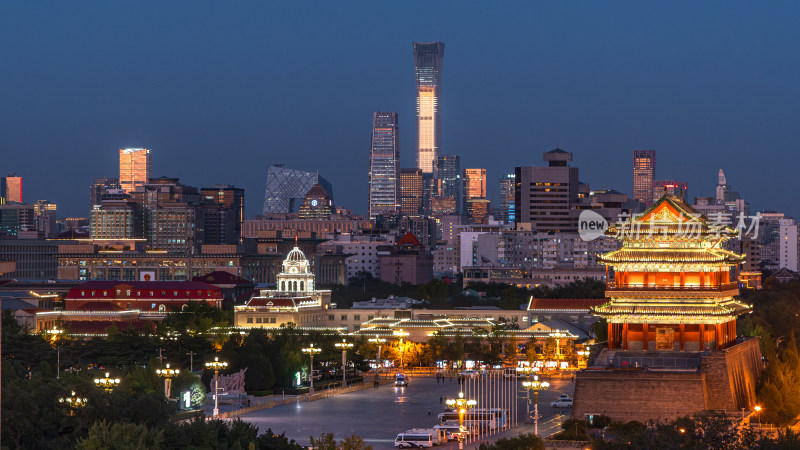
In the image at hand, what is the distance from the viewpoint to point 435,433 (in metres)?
70.9

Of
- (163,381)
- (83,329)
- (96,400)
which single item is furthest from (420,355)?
(96,400)

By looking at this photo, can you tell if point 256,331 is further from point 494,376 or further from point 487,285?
point 487,285

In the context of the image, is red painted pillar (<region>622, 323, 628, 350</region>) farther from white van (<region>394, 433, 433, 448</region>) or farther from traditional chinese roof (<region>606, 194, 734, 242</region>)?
white van (<region>394, 433, 433, 448</region>)

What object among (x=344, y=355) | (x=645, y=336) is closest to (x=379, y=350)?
(x=344, y=355)

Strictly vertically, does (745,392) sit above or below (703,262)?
below

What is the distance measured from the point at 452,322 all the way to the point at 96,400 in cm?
7809

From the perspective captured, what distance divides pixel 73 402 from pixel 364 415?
90.2ft

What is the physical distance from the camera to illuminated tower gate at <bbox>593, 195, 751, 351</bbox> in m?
77.5

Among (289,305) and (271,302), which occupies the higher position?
(271,302)

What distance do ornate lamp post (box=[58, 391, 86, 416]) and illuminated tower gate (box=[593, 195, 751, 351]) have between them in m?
30.5

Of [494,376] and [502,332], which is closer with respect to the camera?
[494,376]

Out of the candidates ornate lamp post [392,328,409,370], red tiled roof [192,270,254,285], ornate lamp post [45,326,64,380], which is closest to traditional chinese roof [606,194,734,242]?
ornate lamp post [45,326,64,380]

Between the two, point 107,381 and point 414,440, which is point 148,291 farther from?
point 414,440

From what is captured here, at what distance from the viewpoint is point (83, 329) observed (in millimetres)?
130125
